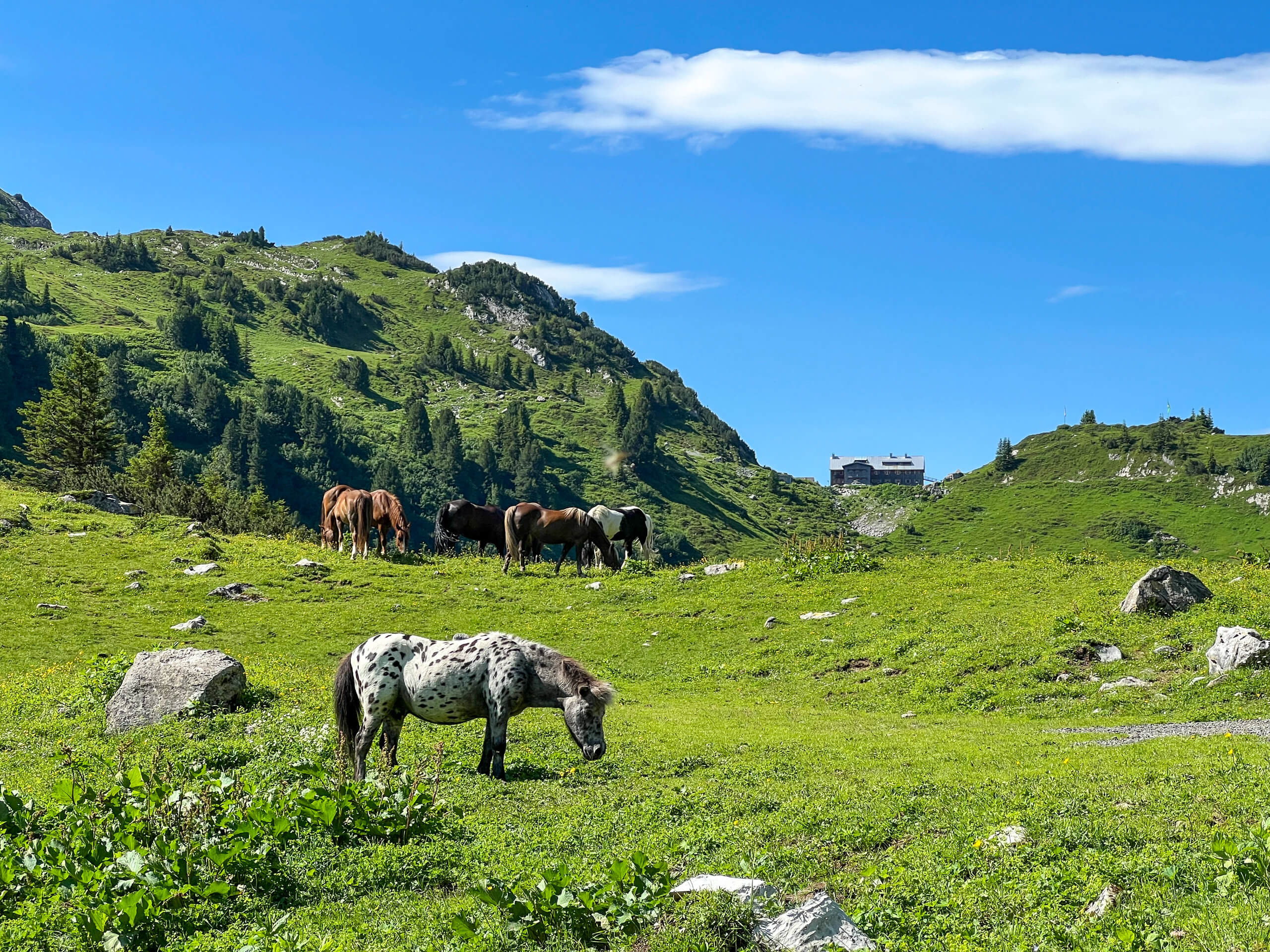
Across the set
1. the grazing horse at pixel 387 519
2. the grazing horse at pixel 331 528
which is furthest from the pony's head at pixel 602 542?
the grazing horse at pixel 331 528

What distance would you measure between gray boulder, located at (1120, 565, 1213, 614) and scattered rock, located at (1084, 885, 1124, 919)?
16.8 m

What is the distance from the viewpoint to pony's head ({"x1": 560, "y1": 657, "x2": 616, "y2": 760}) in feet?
47.5

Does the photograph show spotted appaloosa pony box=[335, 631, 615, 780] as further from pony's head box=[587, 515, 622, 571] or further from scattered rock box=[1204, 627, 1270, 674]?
pony's head box=[587, 515, 622, 571]

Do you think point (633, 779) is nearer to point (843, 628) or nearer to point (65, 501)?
point (843, 628)

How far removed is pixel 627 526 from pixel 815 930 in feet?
123

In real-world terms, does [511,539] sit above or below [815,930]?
above

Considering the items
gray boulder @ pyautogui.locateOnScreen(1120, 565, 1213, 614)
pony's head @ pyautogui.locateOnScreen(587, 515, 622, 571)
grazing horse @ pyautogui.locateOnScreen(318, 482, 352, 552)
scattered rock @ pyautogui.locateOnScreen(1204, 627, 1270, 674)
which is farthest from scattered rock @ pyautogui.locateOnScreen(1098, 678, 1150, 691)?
grazing horse @ pyautogui.locateOnScreen(318, 482, 352, 552)

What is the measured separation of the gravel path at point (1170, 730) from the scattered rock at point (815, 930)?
914 cm

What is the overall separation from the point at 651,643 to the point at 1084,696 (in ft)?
42.5

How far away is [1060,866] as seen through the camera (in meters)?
9.05

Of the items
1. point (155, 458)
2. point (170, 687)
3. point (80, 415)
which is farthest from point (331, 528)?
point (155, 458)

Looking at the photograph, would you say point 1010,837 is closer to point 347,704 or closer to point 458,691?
point 458,691

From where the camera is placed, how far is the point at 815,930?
306 inches

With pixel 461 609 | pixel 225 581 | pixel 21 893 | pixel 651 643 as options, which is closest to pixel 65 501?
pixel 225 581
